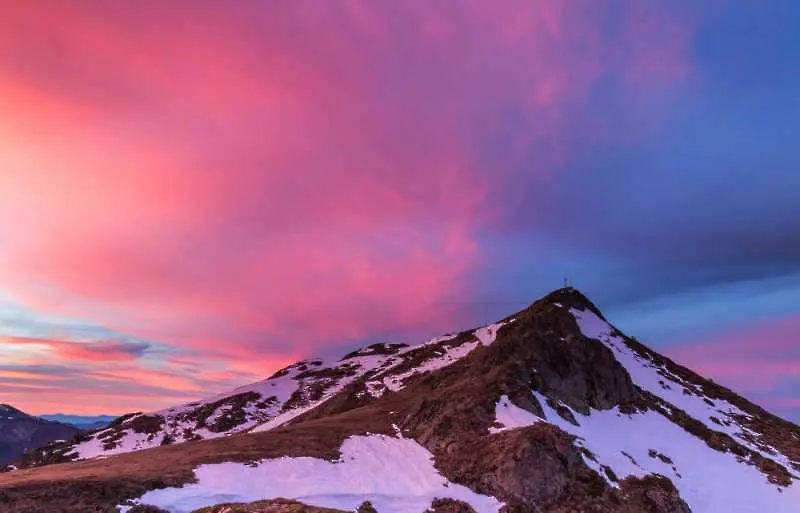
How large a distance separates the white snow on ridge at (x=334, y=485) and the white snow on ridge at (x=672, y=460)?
37.5ft

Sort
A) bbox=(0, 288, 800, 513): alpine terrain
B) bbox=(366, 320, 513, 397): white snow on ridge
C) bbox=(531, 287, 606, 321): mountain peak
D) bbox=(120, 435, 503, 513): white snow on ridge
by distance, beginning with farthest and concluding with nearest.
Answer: bbox=(531, 287, 606, 321): mountain peak < bbox=(366, 320, 513, 397): white snow on ridge < bbox=(0, 288, 800, 513): alpine terrain < bbox=(120, 435, 503, 513): white snow on ridge

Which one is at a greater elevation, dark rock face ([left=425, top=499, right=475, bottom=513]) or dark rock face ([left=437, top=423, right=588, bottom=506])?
dark rock face ([left=437, top=423, right=588, bottom=506])

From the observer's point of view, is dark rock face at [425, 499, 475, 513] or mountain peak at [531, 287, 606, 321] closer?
dark rock face at [425, 499, 475, 513]

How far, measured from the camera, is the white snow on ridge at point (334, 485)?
119 feet

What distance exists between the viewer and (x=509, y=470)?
1719 inches

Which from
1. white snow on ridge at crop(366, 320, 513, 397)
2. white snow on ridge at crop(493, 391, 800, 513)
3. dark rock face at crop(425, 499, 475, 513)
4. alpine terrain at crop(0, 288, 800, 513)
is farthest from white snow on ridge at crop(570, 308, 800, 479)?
dark rock face at crop(425, 499, 475, 513)

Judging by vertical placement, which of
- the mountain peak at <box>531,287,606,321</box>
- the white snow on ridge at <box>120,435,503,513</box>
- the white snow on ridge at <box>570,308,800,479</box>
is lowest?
the white snow on ridge at <box>120,435,503,513</box>

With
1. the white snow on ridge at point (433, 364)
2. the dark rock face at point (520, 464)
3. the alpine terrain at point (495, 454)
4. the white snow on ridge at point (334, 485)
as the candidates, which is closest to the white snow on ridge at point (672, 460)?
the alpine terrain at point (495, 454)

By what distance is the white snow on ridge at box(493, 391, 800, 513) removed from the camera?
53672 millimetres

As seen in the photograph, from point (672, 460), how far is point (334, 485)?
41.6 meters

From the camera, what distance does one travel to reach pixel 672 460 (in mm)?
61219

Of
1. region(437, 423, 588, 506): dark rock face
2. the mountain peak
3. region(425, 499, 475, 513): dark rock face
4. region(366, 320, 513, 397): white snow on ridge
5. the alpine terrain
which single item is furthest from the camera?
the mountain peak

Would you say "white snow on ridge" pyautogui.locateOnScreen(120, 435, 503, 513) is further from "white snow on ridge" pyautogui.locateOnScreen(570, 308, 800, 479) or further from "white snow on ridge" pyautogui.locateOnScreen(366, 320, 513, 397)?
"white snow on ridge" pyautogui.locateOnScreen(570, 308, 800, 479)

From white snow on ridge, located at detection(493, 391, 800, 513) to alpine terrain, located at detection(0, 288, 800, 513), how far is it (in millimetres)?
209
